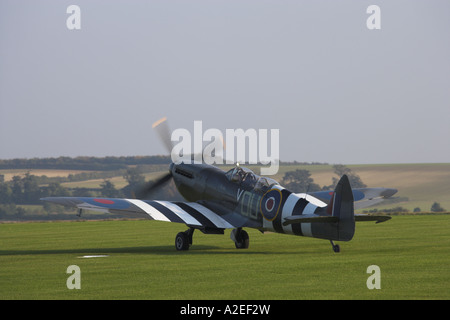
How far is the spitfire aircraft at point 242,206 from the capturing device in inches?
779

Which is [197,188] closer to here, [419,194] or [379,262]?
[379,262]

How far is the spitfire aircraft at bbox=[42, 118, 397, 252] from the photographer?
19797mm

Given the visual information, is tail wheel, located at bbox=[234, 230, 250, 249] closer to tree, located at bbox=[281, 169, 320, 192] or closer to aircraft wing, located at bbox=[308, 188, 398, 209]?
aircraft wing, located at bbox=[308, 188, 398, 209]

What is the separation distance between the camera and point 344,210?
64.3 feet

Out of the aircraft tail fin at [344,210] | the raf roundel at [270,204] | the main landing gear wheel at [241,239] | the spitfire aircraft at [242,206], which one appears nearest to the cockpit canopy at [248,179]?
the spitfire aircraft at [242,206]

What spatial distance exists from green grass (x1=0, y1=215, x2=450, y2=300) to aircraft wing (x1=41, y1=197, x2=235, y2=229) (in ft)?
3.09

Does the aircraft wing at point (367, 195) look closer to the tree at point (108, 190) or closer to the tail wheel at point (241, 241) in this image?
the tail wheel at point (241, 241)

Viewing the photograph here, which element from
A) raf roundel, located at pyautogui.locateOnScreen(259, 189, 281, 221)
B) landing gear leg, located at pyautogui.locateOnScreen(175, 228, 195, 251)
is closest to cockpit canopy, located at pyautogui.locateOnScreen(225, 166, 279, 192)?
raf roundel, located at pyautogui.locateOnScreen(259, 189, 281, 221)

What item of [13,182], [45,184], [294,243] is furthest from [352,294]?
[13,182]

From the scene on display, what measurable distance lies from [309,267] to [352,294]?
4.06m

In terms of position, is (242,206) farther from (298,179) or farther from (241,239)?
(298,179)

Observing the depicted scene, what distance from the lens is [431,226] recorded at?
3123 centimetres

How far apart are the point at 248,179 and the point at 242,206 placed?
0.89 m

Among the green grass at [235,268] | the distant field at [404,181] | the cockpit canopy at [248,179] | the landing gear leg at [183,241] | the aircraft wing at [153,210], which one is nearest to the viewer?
the green grass at [235,268]
